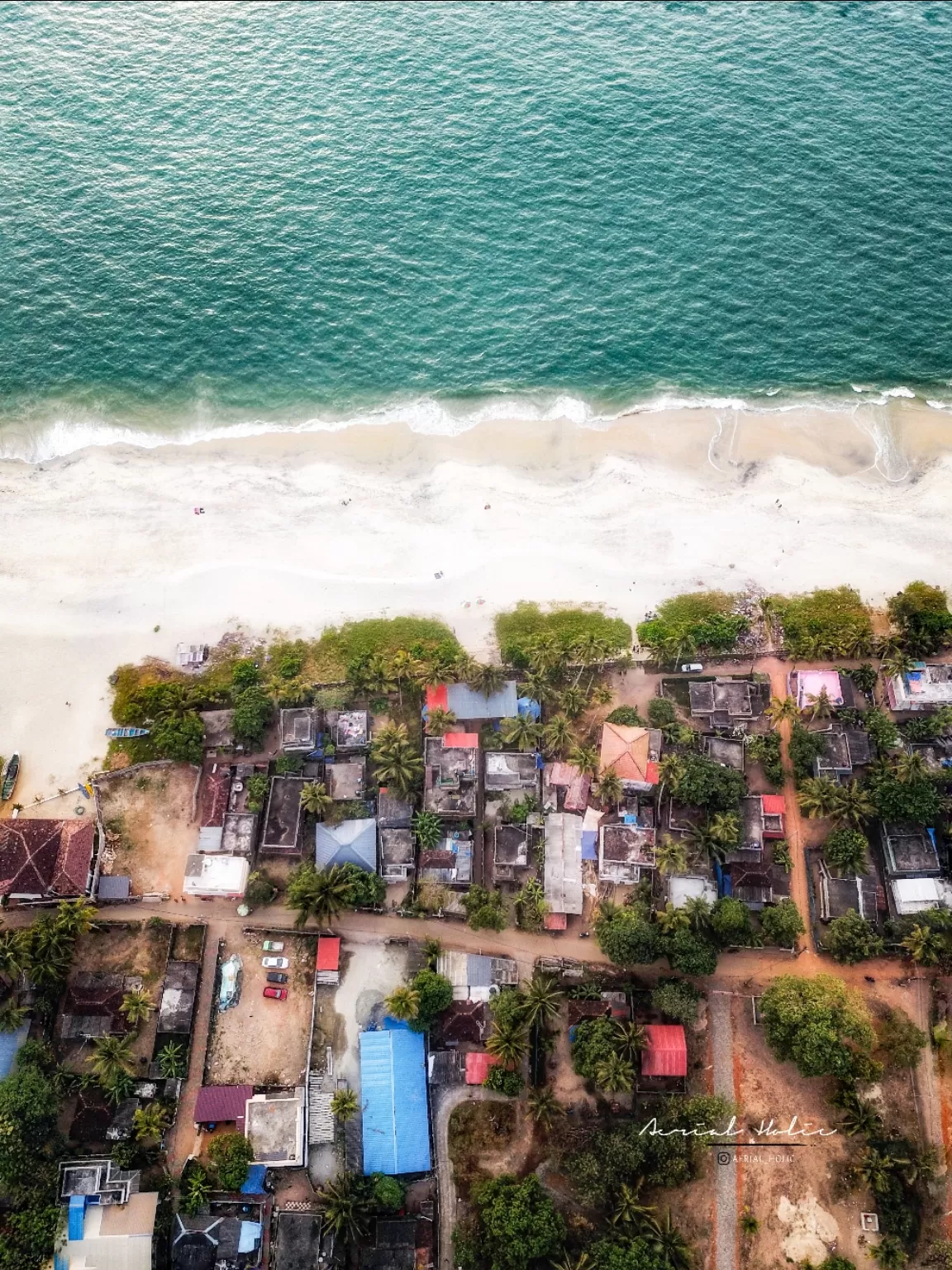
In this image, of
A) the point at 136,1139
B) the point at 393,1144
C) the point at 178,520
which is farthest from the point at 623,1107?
the point at 178,520

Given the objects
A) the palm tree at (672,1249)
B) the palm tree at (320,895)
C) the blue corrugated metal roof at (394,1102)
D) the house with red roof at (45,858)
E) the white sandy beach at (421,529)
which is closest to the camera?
the palm tree at (672,1249)

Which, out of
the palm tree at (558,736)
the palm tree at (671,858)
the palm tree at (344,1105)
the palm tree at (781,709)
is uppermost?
the palm tree at (781,709)

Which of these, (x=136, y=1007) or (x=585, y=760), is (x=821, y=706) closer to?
(x=585, y=760)

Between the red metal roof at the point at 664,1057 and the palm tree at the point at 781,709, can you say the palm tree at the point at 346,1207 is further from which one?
the palm tree at the point at 781,709

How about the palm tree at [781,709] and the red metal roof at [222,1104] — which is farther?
the palm tree at [781,709]

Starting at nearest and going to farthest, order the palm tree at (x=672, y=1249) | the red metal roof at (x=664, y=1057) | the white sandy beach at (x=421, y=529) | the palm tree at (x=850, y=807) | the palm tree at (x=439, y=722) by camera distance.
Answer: the palm tree at (x=672, y=1249)
the red metal roof at (x=664, y=1057)
the palm tree at (x=850, y=807)
the palm tree at (x=439, y=722)
the white sandy beach at (x=421, y=529)

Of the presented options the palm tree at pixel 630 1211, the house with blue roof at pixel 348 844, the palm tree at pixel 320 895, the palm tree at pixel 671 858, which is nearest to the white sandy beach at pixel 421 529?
the house with blue roof at pixel 348 844

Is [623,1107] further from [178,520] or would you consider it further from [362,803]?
[178,520]

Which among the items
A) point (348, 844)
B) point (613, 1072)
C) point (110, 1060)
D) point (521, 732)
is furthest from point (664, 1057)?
point (110, 1060)
